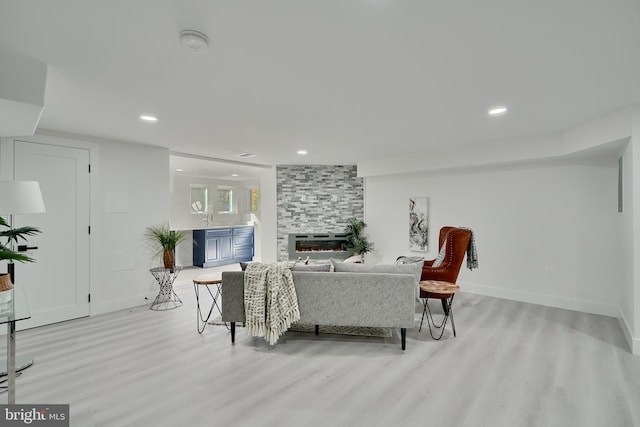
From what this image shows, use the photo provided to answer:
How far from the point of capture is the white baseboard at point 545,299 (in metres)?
4.15

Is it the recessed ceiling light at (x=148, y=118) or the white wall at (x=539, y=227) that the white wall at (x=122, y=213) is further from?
the white wall at (x=539, y=227)

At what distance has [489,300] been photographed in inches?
191

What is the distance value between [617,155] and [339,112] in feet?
11.9

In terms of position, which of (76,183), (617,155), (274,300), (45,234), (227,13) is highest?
(227,13)

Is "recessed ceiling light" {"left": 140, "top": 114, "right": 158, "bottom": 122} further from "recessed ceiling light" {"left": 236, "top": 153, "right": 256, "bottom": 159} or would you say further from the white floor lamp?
"recessed ceiling light" {"left": 236, "top": 153, "right": 256, "bottom": 159}

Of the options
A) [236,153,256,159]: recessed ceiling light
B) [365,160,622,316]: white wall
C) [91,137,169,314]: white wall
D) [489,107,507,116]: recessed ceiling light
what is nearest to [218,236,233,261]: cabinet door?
[236,153,256,159]: recessed ceiling light

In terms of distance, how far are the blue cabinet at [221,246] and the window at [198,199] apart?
0.82m

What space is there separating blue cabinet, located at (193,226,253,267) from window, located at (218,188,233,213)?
3.22ft

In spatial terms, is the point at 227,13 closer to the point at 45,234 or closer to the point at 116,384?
the point at 116,384

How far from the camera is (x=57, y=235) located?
12.9 feet

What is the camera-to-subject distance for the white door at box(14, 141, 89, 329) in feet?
12.2

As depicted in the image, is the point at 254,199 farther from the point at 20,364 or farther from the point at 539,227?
the point at 539,227

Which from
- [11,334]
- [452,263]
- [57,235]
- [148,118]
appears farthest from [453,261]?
[57,235]

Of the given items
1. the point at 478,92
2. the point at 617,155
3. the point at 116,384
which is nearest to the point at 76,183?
the point at 116,384
